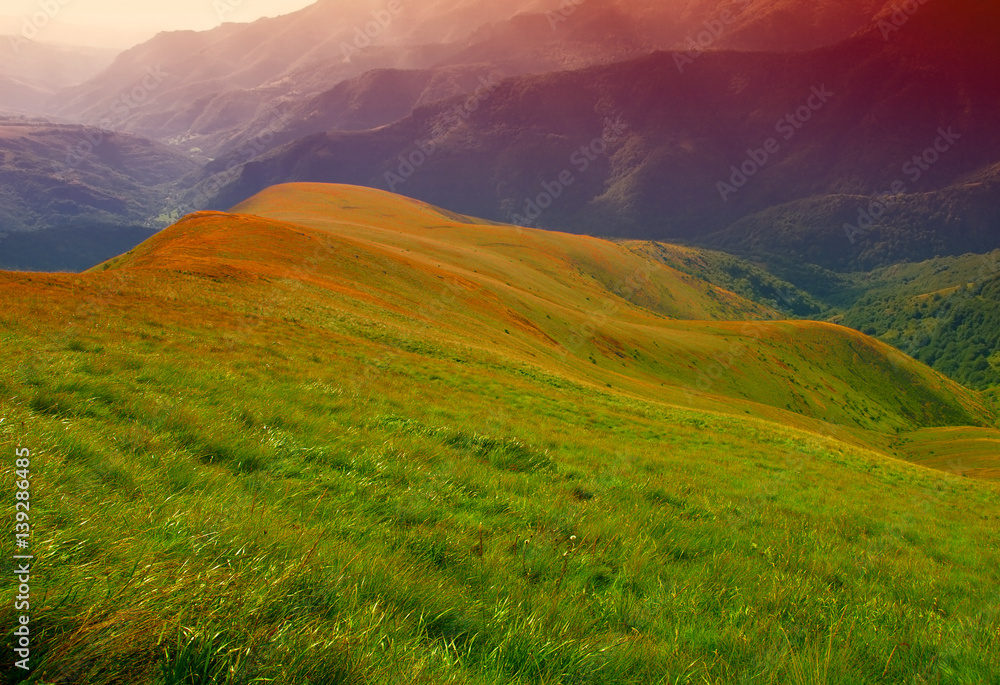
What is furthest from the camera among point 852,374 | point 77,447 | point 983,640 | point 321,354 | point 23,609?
point 852,374

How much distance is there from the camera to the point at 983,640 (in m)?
4.04

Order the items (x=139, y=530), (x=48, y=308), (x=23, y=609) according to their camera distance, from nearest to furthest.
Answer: (x=23, y=609) → (x=139, y=530) → (x=48, y=308)

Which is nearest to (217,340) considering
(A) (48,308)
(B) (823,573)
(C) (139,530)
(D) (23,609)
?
(A) (48,308)

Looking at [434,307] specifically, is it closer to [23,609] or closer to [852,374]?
[23,609]

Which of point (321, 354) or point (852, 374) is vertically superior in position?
point (321, 354)

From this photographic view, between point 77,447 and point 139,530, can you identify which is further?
point 77,447

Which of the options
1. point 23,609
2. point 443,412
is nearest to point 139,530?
point 23,609

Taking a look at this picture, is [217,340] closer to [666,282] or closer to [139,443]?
[139,443]

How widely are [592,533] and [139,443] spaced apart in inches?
189

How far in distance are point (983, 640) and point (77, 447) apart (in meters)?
7.91

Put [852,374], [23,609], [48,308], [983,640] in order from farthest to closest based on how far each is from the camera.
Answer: [852,374], [48,308], [983,640], [23,609]

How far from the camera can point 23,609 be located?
79.7 inches

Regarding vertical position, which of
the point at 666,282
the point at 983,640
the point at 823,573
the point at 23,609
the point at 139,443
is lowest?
the point at 666,282

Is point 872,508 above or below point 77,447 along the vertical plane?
below
